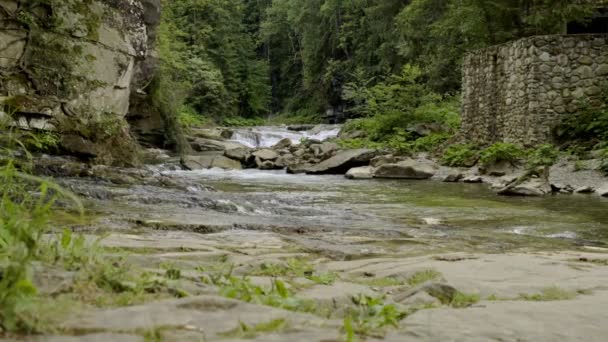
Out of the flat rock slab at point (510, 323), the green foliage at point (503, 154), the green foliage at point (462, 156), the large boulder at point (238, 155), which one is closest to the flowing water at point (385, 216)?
the flat rock slab at point (510, 323)

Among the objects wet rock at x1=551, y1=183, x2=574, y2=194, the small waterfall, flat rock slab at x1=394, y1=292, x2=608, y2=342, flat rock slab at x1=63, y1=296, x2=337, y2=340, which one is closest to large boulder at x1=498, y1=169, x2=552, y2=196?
wet rock at x1=551, y1=183, x2=574, y2=194

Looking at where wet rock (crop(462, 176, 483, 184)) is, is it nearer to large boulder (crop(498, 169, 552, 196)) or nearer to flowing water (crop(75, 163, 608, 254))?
flowing water (crop(75, 163, 608, 254))

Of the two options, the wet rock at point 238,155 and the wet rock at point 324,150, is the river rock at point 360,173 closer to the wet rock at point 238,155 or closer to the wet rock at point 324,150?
the wet rock at point 324,150

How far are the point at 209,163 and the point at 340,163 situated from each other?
14.1ft

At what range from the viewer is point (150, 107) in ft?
70.8

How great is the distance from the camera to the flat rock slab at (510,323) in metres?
2.08

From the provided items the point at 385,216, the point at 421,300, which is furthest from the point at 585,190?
the point at 421,300

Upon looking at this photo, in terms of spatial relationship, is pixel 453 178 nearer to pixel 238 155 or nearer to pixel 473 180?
pixel 473 180

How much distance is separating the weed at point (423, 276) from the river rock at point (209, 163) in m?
15.3

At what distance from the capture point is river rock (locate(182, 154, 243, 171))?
18906 millimetres

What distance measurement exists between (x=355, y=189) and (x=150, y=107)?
1083 cm

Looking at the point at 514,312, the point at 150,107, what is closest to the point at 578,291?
the point at 514,312

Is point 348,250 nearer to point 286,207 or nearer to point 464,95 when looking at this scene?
point 286,207

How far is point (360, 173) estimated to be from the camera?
1686cm
